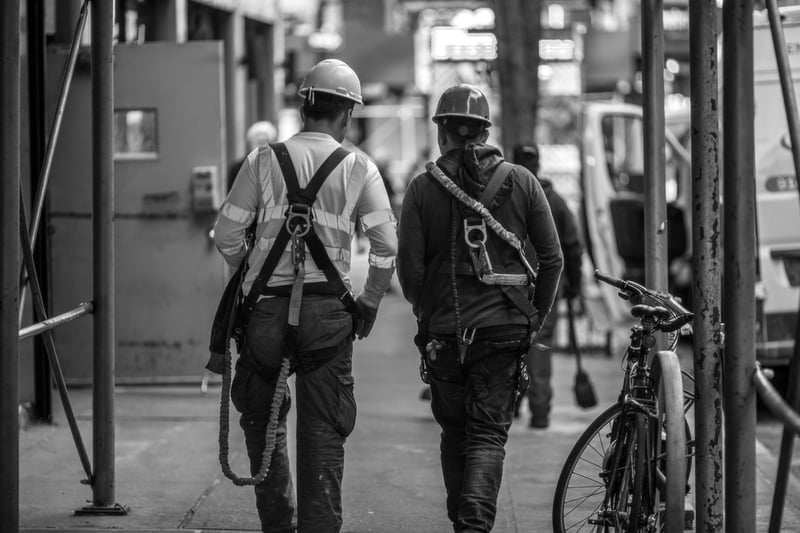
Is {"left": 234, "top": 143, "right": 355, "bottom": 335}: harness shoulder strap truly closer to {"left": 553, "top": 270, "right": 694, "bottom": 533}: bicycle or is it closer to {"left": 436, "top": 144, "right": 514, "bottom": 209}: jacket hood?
{"left": 436, "top": 144, "right": 514, "bottom": 209}: jacket hood

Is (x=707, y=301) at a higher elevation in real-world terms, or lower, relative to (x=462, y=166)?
lower

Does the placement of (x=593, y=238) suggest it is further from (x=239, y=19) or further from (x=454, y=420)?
(x=454, y=420)

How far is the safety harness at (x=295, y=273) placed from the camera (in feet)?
16.1

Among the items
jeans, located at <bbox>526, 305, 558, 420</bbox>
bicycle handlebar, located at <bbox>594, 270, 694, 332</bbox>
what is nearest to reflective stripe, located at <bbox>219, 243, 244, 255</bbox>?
bicycle handlebar, located at <bbox>594, 270, 694, 332</bbox>

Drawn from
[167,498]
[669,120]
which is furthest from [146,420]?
[669,120]

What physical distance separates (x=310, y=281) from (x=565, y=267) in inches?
166

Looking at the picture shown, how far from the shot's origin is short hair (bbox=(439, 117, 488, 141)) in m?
5.35

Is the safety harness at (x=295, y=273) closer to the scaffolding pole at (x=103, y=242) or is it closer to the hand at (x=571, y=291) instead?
the scaffolding pole at (x=103, y=242)

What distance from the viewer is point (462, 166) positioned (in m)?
5.35

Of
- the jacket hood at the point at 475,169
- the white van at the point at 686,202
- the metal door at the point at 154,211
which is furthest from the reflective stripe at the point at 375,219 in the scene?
the metal door at the point at 154,211

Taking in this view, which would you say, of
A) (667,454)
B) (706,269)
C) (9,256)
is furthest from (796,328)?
(9,256)

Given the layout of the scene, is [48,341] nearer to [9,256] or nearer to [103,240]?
[103,240]

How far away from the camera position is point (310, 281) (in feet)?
16.4

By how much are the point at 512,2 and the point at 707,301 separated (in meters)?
9.46
